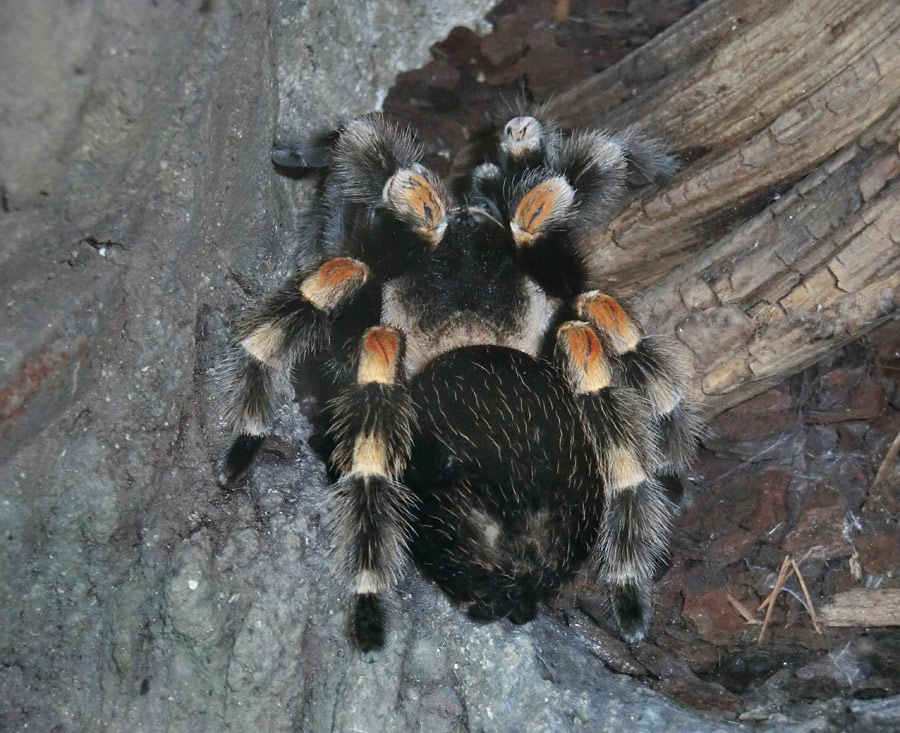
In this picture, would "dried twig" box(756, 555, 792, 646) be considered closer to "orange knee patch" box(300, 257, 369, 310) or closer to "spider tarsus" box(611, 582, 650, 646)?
"spider tarsus" box(611, 582, 650, 646)

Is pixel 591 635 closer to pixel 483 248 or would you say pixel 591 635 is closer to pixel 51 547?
pixel 483 248

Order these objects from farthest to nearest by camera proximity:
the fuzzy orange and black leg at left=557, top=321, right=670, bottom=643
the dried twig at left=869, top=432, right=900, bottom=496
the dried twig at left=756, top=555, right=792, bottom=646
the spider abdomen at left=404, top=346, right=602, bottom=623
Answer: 1. the dried twig at left=869, top=432, right=900, bottom=496
2. the dried twig at left=756, top=555, right=792, bottom=646
3. the fuzzy orange and black leg at left=557, top=321, right=670, bottom=643
4. the spider abdomen at left=404, top=346, right=602, bottom=623

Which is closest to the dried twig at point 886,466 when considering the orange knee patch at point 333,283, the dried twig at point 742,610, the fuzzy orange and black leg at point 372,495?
the dried twig at point 742,610

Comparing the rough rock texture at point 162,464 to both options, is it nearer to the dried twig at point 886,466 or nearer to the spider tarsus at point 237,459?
the spider tarsus at point 237,459

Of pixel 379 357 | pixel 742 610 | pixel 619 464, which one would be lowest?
pixel 742 610

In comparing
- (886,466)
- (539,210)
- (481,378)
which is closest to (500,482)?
(481,378)

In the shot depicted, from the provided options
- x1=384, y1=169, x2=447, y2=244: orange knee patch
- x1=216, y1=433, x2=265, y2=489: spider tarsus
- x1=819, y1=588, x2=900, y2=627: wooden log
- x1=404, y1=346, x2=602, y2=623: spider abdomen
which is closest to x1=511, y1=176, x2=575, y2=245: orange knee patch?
x1=384, y1=169, x2=447, y2=244: orange knee patch

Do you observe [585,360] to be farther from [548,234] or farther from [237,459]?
[237,459]
